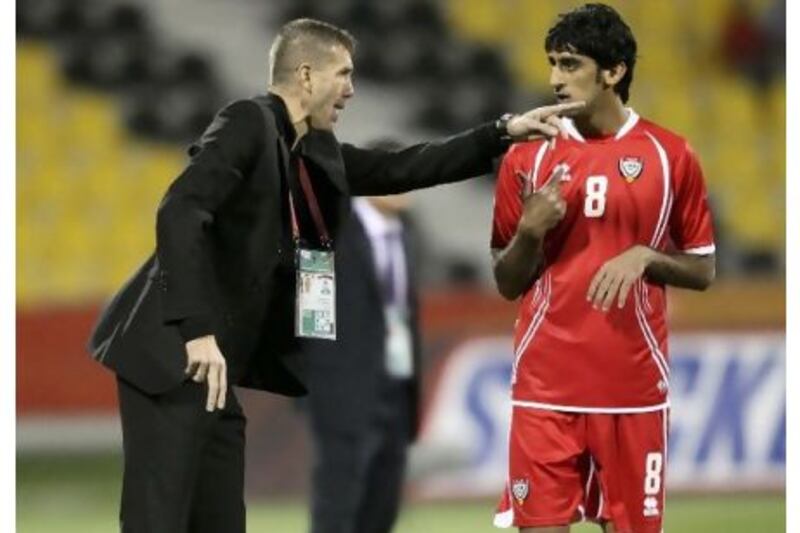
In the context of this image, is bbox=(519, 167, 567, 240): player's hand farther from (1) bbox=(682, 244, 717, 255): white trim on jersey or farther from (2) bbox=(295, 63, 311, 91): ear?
(2) bbox=(295, 63, 311, 91): ear

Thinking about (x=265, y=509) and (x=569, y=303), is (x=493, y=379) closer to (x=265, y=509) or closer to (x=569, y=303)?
(x=265, y=509)

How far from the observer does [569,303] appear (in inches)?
181

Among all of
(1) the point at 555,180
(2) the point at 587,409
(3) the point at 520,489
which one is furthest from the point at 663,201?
(3) the point at 520,489

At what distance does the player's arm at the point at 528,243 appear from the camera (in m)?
4.41

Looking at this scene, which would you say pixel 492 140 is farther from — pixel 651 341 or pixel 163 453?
pixel 163 453

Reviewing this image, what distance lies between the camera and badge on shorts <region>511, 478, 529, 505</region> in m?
4.59

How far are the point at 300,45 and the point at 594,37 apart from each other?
74cm

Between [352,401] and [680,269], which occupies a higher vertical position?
[680,269]

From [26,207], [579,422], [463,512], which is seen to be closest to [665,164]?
[579,422]

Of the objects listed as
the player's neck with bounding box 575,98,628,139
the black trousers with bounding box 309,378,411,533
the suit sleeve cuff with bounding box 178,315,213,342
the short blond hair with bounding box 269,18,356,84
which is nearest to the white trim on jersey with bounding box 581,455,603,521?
the player's neck with bounding box 575,98,628,139

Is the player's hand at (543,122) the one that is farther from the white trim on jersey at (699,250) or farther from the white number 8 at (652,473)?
the white number 8 at (652,473)

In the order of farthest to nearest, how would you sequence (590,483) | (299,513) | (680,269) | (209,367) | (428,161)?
(299,513) < (428,161) < (590,483) < (680,269) < (209,367)

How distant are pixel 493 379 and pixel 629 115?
4445 millimetres

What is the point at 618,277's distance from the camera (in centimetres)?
445
